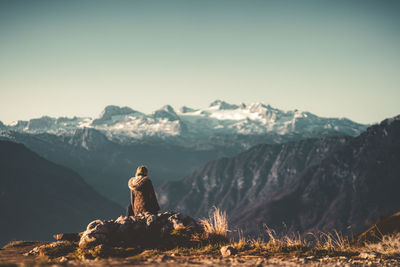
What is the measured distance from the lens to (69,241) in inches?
789

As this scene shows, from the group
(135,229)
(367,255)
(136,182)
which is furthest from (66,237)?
(367,255)

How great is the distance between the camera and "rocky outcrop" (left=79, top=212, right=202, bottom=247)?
61.5 feet

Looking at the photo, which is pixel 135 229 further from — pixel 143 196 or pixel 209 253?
pixel 209 253

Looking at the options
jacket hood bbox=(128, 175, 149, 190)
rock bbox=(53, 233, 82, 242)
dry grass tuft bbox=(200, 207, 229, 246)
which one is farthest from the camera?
jacket hood bbox=(128, 175, 149, 190)

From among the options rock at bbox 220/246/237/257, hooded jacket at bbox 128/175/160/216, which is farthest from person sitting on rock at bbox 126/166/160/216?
rock at bbox 220/246/237/257

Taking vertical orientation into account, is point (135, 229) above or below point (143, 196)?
below

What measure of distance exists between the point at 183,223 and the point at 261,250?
429 cm

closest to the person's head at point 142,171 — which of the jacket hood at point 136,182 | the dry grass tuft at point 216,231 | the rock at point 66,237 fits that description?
the jacket hood at point 136,182

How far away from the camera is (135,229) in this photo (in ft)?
65.4

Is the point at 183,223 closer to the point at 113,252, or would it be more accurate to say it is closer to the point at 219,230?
the point at 219,230

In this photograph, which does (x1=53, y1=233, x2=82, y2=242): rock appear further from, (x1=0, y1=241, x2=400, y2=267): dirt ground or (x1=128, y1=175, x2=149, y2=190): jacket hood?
(x1=0, y1=241, x2=400, y2=267): dirt ground

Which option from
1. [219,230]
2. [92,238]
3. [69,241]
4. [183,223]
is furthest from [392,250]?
[69,241]

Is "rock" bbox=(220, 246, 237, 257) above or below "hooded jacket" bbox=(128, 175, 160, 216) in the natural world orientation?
below

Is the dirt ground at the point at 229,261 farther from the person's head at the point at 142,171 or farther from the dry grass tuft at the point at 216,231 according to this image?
the person's head at the point at 142,171
